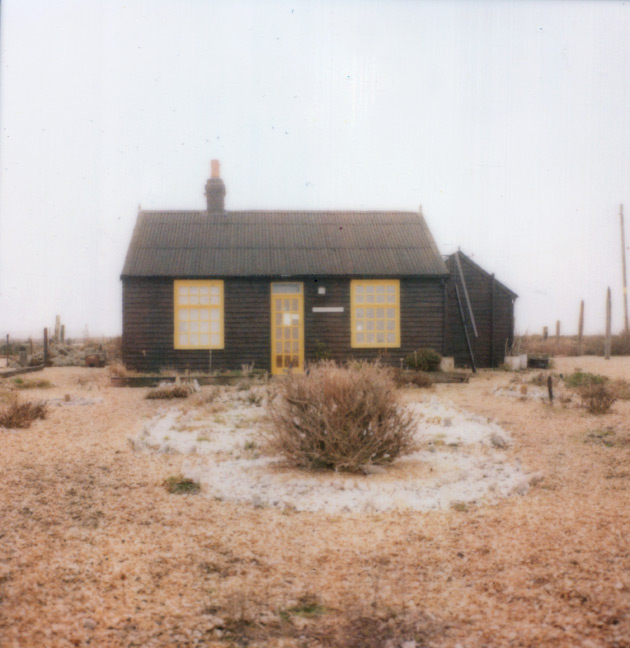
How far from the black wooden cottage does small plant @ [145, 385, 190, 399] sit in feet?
11.9

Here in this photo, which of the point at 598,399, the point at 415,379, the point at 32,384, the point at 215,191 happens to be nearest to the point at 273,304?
the point at 415,379

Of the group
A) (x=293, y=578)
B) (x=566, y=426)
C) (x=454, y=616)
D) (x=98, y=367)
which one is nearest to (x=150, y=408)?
(x=566, y=426)

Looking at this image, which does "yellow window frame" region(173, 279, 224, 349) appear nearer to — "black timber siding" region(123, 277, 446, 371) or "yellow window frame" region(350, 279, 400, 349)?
"black timber siding" region(123, 277, 446, 371)

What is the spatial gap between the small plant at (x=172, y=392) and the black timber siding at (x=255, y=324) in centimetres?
361

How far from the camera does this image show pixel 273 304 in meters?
17.2

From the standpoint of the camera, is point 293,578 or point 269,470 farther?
point 269,470

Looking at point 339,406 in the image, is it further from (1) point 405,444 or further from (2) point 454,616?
(2) point 454,616

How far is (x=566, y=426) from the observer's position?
343 inches

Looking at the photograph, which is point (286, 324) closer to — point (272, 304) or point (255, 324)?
point (272, 304)

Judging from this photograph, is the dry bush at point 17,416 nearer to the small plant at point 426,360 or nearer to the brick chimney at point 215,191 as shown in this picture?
the small plant at point 426,360

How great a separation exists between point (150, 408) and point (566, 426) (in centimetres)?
683

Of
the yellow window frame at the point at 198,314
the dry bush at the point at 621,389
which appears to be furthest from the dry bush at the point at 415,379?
the yellow window frame at the point at 198,314

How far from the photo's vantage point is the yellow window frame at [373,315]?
17250 millimetres

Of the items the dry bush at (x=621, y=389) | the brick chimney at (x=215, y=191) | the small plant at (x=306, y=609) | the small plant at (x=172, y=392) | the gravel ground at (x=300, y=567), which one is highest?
the brick chimney at (x=215, y=191)
